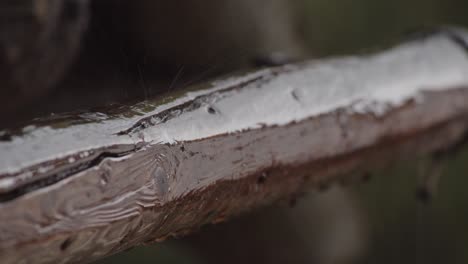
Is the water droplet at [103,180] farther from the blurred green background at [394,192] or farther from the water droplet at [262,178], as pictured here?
the blurred green background at [394,192]

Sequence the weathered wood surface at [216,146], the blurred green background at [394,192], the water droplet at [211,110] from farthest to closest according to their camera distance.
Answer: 1. the blurred green background at [394,192]
2. the water droplet at [211,110]
3. the weathered wood surface at [216,146]

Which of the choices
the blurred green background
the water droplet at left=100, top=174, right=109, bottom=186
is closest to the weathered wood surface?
the water droplet at left=100, top=174, right=109, bottom=186

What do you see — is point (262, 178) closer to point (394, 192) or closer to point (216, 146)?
point (216, 146)

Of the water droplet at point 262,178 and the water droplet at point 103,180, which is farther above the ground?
the water droplet at point 103,180

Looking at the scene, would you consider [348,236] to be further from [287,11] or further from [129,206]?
[129,206]

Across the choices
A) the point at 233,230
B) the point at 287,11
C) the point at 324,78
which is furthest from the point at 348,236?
the point at 324,78

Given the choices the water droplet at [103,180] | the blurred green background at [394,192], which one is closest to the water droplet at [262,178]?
the water droplet at [103,180]

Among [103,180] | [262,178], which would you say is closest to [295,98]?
[262,178]

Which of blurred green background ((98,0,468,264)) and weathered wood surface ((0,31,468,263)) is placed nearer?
weathered wood surface ((0,31,468,263))

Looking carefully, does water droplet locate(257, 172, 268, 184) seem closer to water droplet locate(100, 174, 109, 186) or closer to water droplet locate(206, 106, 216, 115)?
water droplet locate(206, 106, 216, 115)
